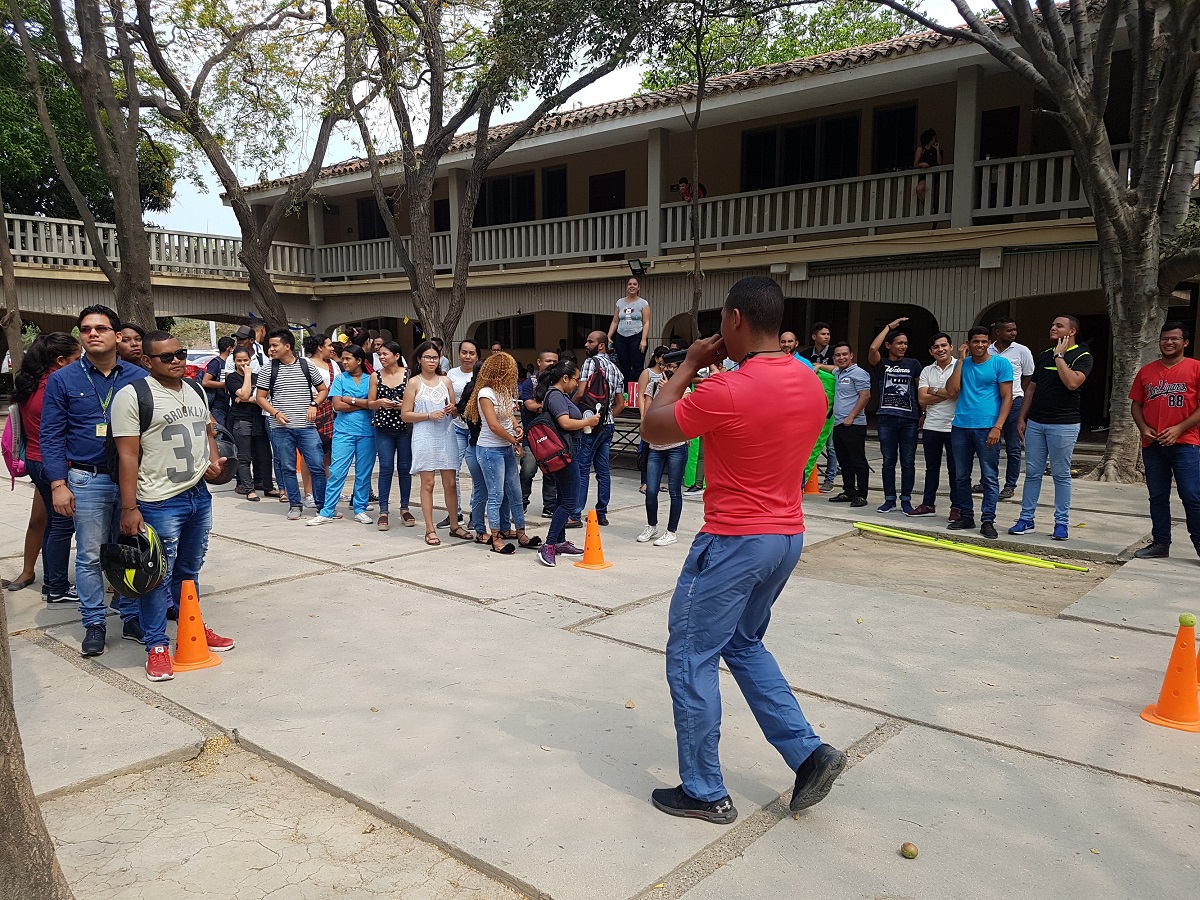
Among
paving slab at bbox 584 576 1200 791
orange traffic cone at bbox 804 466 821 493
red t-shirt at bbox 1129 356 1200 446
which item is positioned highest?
red t-shirt at bbox 1129 356 1200 446

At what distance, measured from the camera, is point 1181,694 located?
3.92 meters

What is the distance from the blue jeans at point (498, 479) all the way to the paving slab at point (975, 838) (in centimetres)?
423

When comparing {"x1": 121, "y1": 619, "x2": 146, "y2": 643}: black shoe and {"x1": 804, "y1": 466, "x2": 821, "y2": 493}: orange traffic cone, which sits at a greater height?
{"x1": 804, "y1": 466, "x2": 821, "y2": 493}: orange traffic cone

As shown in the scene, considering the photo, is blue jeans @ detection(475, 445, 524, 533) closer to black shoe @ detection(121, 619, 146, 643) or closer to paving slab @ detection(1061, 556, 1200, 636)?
black shoe @ detection(121, 619, 146, 643)

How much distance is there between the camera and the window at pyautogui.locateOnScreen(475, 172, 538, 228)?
20500mm

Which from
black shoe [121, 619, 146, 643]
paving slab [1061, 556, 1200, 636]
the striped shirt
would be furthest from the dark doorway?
black shoe [121, 619, 146, 643]

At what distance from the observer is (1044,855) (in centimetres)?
290

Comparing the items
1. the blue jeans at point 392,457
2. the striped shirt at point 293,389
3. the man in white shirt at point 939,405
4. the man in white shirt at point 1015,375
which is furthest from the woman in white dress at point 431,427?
the man in white shirt at point 1015,375

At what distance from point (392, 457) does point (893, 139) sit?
1122cm

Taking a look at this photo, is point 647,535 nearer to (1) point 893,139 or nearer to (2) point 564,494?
(2) point 564,494

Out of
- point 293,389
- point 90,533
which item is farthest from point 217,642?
point 293,389

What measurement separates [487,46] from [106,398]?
387 inches

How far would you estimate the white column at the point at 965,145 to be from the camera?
12.7m

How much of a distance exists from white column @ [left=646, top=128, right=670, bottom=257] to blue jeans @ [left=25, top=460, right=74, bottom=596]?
12.1 m
